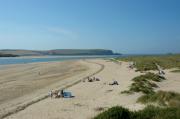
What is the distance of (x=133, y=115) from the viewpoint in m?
10.7

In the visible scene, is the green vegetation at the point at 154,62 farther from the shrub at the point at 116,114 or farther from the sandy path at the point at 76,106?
the shrub at the point at 116,114

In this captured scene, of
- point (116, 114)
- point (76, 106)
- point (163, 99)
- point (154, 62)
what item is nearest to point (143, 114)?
point (116, 114)

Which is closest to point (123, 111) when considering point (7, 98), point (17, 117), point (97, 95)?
point (17, 117)

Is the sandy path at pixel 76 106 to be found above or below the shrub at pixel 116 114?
below

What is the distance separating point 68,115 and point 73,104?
253 cm

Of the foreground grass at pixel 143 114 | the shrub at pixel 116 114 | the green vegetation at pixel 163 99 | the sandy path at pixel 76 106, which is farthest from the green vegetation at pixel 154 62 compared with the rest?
the shrub at pixel 116 114

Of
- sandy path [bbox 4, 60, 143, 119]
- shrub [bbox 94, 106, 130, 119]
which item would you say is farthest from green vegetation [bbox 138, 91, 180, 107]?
shrub [bbox 94, 106, 130, 119]

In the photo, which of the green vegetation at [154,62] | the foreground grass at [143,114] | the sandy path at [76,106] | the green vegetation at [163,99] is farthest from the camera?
the green vegetation at [154,62]

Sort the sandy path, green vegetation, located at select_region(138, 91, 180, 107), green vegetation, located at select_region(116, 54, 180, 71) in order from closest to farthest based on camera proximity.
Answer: the sandy path, green vegetation, located at select_region(138, 91, 180, 107), green vegetation, located at select_region(116, 54, 180, 71)

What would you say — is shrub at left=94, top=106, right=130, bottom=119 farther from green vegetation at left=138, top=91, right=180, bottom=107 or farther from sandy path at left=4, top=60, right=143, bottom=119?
green vegetation at left=138, top=91, right=180, bottom=107

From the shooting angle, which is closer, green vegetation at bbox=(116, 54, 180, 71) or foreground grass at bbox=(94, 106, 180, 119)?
foreground grass at bbox=(94, 106, 180, 119)

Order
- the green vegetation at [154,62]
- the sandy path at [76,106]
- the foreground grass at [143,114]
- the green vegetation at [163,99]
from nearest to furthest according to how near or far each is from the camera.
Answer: the foreground grass at [143,114] < the sandy path at [76,106] < the green vegetation at [163,99] < the green vegetation at [154,62]

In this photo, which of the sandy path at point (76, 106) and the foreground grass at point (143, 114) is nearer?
the foreground grass at point (143, 114)

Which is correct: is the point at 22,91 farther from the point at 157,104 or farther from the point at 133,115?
the point at 133,115
